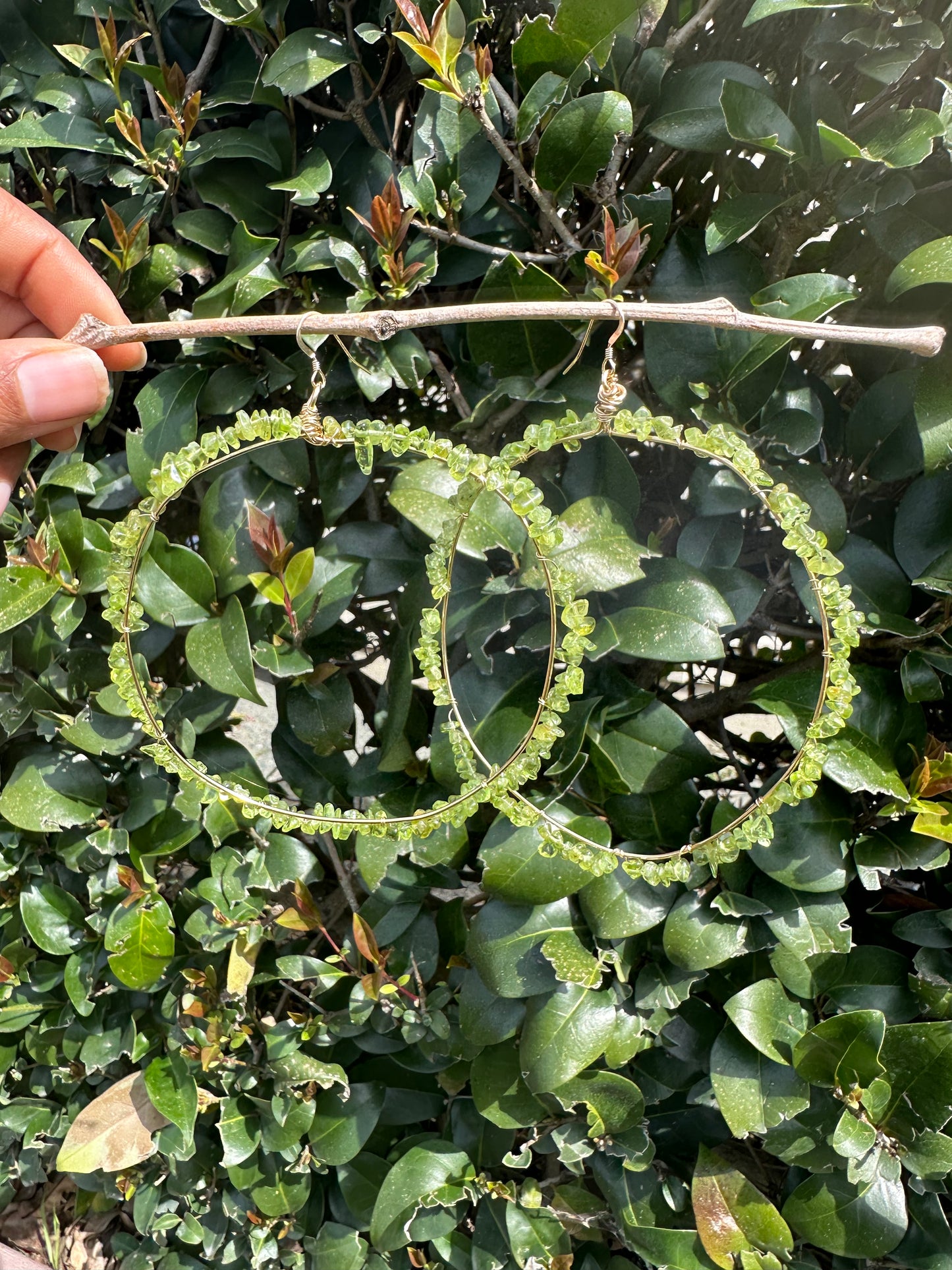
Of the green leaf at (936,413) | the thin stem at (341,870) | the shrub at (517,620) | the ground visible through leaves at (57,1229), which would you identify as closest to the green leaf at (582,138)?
the shrub at (517,620)

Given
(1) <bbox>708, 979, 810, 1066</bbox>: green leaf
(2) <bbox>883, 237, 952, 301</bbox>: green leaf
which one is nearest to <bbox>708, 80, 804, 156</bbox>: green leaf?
(2) <bbox>883, 237, 952, 301</bbox>: green leaf

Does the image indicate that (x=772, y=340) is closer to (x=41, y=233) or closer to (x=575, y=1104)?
(x=41, y=233)

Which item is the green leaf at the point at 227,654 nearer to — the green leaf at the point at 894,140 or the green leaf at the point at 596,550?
the green leaf at the point at 596,550

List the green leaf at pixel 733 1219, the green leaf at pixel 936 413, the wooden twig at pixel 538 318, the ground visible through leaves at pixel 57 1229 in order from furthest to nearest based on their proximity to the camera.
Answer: the ground visible through leaves at pixel 57 1229 → the green leaf at pixel 733 1219 → the green leaf at pixel 936 413 → the wooden twig at pixel 538 318

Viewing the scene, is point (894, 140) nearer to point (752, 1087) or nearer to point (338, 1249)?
point (752, 1087)

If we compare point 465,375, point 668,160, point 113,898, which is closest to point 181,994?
point 113,898

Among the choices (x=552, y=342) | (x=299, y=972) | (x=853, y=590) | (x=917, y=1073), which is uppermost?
(x=552, y=342)
